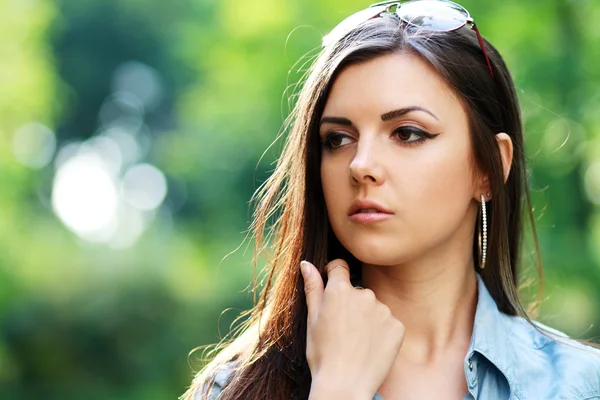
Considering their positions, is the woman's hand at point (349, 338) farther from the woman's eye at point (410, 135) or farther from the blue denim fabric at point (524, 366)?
the woman's eye at point (410, 135)

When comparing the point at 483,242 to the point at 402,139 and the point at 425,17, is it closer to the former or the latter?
the point at 402,139

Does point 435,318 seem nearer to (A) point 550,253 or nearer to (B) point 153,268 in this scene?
(A) point 550,253

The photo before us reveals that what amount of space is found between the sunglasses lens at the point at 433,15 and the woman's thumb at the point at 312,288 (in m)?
0.83

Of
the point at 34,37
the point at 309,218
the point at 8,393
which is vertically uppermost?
the point at 34,37

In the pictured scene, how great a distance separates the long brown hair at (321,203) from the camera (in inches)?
100

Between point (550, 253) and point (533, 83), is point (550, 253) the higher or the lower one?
the lower one

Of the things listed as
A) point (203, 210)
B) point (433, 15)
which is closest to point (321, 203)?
point (433, 15)

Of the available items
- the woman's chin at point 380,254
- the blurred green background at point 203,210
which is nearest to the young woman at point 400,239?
the woman's chin at point 380,254

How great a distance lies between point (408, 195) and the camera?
2.41m

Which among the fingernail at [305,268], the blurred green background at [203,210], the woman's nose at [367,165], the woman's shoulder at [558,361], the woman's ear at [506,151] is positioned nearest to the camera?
the woman's nose at [367,165]

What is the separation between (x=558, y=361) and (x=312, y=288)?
0.78 meters

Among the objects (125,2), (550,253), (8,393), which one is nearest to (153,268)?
(8,393)

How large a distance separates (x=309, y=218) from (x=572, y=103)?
6373 mm

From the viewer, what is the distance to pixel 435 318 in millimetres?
2641
